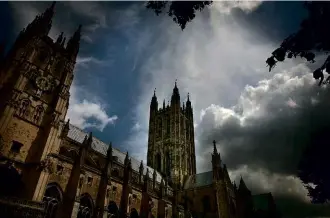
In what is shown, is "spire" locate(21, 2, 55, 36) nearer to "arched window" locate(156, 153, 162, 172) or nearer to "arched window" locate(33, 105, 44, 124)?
"arched window" locate(33, 105, 44, 124)

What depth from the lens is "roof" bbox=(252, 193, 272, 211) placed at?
5276 cm

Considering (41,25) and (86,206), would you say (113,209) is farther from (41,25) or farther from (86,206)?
(41,25)

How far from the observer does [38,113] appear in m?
25.0

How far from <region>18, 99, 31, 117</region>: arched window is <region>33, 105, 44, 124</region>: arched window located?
2.98 feet

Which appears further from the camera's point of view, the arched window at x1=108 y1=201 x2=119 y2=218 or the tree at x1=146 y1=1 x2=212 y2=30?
the arched window at x1=108 y1=201 x2=119 y2=218

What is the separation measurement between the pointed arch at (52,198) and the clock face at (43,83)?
1139 centimetres

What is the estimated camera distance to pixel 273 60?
29.5 feet

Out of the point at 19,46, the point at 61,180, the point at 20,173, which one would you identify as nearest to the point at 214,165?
the point at 61,180

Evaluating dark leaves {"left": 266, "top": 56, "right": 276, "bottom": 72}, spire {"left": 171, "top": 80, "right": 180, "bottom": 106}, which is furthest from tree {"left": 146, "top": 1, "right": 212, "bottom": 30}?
spire {"left": 171, "top": 80, "right": 180, "bottom": 106}

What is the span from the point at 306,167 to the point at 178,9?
14933 mm

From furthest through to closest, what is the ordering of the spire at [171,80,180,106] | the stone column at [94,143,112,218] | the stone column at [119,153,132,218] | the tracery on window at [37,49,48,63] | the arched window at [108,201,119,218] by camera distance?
the spire at [171,80,180,106], the tracery on window at [37,49,48,63], the arched window at [108,201,119,218], the stone column at [119,153,132,218], the stone column at [94,143,112,218]

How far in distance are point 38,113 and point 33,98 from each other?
1818mm

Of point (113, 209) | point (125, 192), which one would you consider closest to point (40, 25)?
point (125, 192)

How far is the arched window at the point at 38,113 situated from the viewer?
2448cm
